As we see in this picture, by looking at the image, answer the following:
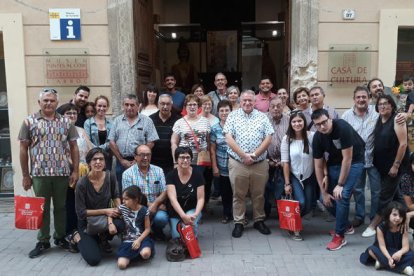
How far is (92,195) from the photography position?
14.2 ft

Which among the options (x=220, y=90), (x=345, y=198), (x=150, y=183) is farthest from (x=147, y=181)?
(x=345, y=198)

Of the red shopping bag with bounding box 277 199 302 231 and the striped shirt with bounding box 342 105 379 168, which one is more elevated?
the striped shirt with bounding box 342 105 379 168

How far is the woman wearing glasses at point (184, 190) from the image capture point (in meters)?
4.51

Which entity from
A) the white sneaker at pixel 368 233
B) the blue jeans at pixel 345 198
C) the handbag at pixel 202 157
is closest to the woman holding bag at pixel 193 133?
the handbag at pixel 202 157

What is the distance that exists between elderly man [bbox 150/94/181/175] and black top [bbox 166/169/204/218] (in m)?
0.64

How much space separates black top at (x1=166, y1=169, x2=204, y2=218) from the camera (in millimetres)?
4582

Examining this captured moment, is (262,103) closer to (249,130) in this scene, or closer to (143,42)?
(249,130)

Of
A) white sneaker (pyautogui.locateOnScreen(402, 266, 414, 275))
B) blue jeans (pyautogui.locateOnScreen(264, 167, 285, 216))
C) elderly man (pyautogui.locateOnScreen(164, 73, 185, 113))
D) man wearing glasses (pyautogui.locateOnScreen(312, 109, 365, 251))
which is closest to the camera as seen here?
white sneaker (pyautogui.locateOnScreen(402, 266, 414, 275))

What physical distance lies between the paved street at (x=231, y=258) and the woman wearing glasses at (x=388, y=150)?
61 cm

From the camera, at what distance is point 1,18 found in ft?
19.4

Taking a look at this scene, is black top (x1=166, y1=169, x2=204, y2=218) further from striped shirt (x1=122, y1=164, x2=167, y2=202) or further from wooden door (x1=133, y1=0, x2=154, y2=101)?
wooden door (x1=133, y1=0, x2=154, y2=101)

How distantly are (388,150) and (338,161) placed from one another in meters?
0.59

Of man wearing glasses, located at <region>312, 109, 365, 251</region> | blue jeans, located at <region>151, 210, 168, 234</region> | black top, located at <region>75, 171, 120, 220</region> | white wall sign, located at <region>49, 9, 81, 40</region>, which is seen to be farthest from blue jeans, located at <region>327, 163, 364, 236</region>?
white wall sign, located at <region>49, 9, 81, 40</region>

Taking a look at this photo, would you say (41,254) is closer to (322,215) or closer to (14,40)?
(14,40)
